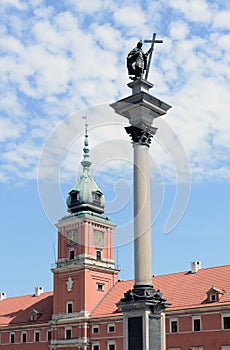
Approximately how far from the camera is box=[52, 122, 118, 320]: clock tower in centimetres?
6112

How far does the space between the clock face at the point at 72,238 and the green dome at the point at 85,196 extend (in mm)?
2726

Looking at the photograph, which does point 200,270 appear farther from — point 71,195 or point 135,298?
point 135,298

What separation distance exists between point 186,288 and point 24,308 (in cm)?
2525

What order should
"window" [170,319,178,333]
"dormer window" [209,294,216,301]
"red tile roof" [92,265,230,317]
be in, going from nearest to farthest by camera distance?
"dormer window" [209,294,216,301], "window" [170,319,178,333], "red tile roof" [92,265,230,317]

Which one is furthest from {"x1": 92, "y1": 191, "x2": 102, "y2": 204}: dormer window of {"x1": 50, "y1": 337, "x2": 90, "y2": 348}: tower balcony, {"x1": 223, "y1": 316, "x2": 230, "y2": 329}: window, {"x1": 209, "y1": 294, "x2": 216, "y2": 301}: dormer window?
{"x1": 223, "y1": 316, "x2": 230, "y2": 329}: window

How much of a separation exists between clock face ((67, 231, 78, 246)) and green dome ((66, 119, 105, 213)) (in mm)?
2726

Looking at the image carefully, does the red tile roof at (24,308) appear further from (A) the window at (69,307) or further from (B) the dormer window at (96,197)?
(B) the dormer window at (96,197)

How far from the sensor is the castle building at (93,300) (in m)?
50.4

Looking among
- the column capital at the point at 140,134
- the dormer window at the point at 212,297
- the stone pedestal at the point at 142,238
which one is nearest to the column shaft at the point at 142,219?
the stone pedestal at the point at 142,238

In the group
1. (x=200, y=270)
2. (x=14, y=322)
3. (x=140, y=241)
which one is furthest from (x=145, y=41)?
(x=14, y=322)

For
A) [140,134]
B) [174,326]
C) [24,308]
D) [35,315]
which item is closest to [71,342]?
[35,315]

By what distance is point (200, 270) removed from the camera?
5725cm

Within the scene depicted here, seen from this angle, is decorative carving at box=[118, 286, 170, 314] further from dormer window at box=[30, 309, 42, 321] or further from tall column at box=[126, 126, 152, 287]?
A: dormer window at box=[30, 309, 42, 321]

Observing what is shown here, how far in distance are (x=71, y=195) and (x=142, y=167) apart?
1742 inches
